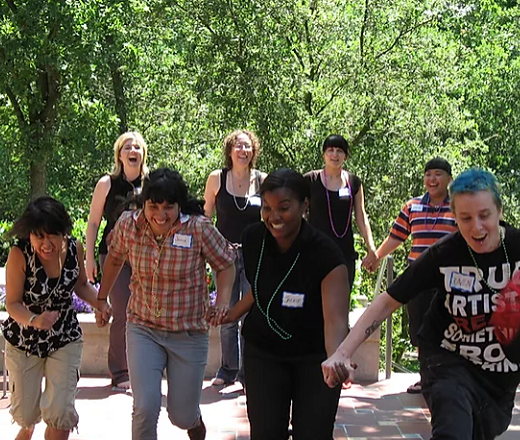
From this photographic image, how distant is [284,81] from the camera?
1495cm

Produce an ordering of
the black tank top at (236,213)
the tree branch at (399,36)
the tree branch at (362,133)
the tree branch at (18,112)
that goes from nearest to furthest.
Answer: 1. the black tank top at (236,213)
2. the tree branch at (18,112)
3. the tree branch at (362,133)
4. the tree branch at (399,36)

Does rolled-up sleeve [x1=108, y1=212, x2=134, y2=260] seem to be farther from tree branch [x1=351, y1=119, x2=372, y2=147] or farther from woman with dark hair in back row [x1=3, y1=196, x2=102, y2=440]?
tree branch [x1=351, y1=119, x2=372, y2=147]

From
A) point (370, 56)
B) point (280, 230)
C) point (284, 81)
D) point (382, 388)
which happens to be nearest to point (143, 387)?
point (280, 230)

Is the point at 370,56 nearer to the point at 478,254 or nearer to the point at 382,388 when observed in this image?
the point at 382,388

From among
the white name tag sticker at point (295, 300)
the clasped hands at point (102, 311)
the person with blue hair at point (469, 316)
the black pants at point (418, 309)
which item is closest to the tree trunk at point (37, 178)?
the black pants at point (418, 309)

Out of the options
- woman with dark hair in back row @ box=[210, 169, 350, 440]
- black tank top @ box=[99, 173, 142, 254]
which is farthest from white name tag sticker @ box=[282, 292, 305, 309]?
black tank top @ box=[99, 173, 142, 254]

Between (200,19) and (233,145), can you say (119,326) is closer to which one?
(233,145)

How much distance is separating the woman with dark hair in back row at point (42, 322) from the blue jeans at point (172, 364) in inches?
14.5

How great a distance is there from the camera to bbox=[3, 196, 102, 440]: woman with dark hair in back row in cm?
453

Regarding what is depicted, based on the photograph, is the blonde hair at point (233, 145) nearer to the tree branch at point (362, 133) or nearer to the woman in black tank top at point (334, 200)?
the woman in black tank top at point (334, 200)

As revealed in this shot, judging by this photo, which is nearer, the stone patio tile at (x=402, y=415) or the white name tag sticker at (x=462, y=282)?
the white name tag sticker at (x=462, y=282)

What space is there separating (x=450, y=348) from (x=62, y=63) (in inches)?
383

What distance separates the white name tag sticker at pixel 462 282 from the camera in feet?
11.8

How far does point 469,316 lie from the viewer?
3.61 m
